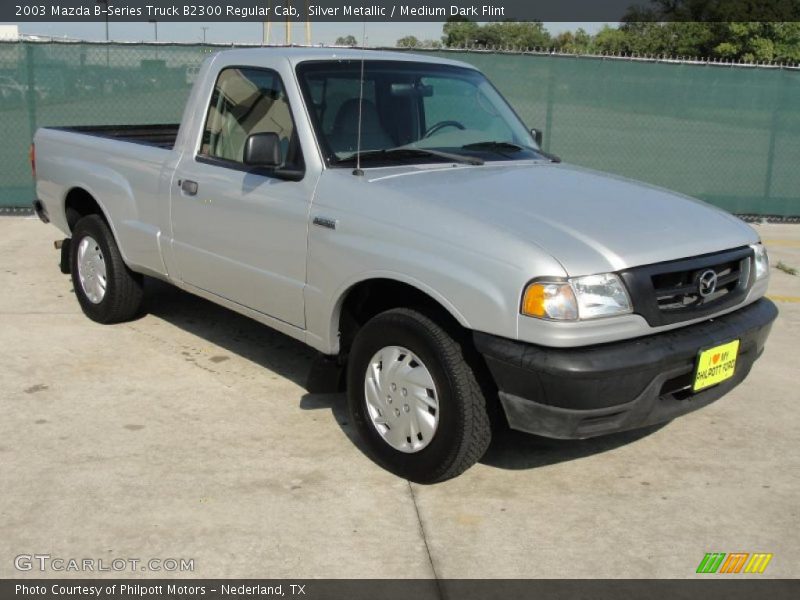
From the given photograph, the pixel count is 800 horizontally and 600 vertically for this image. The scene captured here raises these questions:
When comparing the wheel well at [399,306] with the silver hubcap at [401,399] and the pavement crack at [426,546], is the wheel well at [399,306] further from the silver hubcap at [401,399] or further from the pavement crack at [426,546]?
the pavement crack at [426,546]

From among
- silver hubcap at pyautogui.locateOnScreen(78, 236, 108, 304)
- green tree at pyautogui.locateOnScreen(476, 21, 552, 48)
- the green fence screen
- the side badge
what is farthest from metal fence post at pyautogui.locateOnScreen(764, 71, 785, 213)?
green tree at pyautogui.locateOnScreen(476, 21, 552, 48)

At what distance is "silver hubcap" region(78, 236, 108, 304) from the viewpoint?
6395 mm

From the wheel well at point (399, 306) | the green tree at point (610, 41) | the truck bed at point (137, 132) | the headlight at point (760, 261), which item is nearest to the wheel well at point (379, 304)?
the wheel well at point (399, 306)

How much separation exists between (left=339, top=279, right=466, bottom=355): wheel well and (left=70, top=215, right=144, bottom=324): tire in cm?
241

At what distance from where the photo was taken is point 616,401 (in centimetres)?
365

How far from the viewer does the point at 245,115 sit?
507cm

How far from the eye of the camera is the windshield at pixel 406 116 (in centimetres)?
464

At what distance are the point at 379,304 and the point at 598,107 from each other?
27.5ft

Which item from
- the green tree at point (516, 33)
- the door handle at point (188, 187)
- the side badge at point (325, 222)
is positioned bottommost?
the side badge at point (325, 222)

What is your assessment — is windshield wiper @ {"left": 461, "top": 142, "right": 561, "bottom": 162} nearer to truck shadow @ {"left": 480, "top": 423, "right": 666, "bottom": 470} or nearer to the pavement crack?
truck shadow @ {"left": 480, "top": 423, "right": 666, "bottom": 470}

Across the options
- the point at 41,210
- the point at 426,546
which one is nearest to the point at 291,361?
the point at 426,546

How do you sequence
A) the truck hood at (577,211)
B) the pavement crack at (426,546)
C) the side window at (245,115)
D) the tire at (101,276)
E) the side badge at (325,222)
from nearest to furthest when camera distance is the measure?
the pavement crack at (426,546) → the truck hood at (577,211) → the side badge at (325,222) → the side window at (245,115) → the tire at (101,276)

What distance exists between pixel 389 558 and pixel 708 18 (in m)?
55.5

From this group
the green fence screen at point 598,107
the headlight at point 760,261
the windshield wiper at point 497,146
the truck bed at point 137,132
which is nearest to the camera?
the headlight at point 760,261
